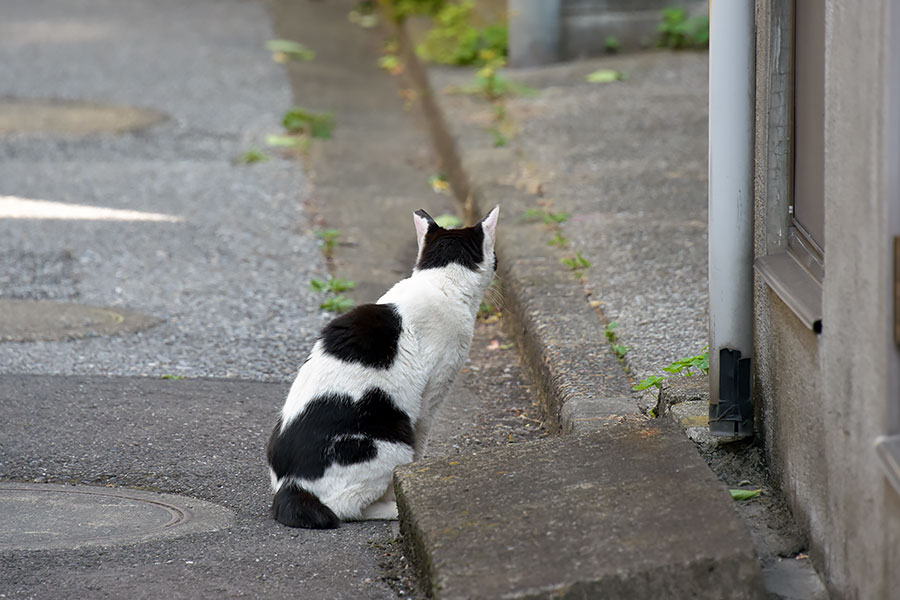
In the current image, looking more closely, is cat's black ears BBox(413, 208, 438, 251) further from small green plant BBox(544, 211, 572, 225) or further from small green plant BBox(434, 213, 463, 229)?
small green plant BBox(434, 213, 463, 229)

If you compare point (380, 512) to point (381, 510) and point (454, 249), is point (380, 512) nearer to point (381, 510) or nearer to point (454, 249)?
point (381, 510)

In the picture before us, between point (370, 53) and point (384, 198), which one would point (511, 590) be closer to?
point (384, 198)

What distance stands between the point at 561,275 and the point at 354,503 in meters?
2.33

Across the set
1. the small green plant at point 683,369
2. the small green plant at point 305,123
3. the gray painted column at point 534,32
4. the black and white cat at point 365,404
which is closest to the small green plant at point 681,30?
the gray painted column at point 534,32

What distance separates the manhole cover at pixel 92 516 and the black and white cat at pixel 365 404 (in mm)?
313

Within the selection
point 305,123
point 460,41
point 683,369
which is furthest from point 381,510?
point 460,41

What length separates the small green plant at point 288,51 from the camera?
11.4 metres

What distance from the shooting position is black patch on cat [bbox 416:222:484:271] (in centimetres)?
425

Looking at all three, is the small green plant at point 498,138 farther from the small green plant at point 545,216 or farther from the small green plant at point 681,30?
the small green plant at point 681,30

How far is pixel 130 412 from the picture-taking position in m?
4.79

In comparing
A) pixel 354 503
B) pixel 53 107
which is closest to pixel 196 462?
pixel 354 503

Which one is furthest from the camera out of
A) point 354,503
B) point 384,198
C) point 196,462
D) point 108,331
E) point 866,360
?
point 384,198

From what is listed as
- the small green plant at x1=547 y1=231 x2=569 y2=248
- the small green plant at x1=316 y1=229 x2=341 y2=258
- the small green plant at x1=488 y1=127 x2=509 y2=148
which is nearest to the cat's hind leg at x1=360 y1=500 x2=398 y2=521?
the small green plant at x1=547 y1=231 x2=569 y2=248

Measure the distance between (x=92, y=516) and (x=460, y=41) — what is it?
746 centimetres
